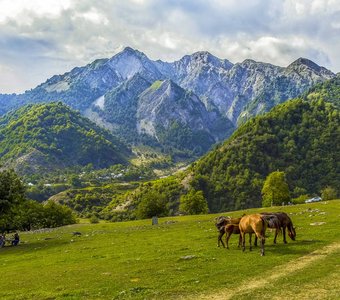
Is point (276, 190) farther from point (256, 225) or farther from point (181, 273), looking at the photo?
point (181, 273)

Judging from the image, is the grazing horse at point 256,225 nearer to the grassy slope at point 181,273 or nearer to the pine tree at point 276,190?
the grassy slope at point 181,273

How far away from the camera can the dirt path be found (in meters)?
21.7

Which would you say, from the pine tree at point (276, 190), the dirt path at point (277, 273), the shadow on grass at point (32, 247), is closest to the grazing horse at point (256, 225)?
the dirt path at point (277, 273)

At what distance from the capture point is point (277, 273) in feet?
82.8

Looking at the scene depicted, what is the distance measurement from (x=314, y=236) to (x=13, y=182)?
5147 cm

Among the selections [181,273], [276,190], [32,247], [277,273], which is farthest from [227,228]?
[276,190]

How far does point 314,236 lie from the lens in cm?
3844

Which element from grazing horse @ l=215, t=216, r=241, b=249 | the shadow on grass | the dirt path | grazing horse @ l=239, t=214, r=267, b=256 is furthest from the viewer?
the shadow on grass

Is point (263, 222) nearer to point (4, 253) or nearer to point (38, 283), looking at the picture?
point (38, 283)

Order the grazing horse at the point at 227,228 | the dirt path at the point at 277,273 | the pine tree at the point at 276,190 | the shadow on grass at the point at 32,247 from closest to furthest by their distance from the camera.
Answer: the dirt path at the point at 277,273
the grazing horse at the point at 227,228
the shadow on grass at the point at 32,247
the pine tree at the point at 276,190

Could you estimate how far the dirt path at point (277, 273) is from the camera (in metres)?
21.7

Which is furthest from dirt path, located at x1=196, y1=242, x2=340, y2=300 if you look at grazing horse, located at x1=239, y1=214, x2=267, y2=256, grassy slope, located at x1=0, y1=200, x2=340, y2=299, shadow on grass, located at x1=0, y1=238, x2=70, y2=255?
shadow on grass, located at x1=0, y1=238, x2=70, y2=255

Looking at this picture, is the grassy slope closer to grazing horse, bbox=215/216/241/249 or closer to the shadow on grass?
grazing horse, bbox=215/216/241/249

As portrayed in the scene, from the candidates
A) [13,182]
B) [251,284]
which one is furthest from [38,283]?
[13,182]
